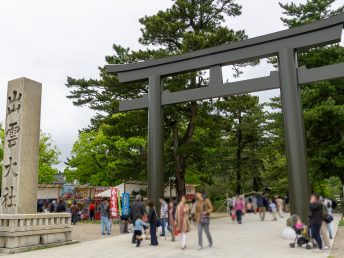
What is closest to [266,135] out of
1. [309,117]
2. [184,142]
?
[309,117]

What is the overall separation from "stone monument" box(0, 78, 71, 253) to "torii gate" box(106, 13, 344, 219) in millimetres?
3565

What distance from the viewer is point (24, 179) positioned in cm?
1098

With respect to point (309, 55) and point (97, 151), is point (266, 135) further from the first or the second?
point (97, 151)

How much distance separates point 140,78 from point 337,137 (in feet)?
53.2

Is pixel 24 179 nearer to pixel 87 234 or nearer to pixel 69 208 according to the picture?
pixel 87 234

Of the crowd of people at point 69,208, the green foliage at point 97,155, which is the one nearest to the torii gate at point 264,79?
the crowd of people at point 69,208

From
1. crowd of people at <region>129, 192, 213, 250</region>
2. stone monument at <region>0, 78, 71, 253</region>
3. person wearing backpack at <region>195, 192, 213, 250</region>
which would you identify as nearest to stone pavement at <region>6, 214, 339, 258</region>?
crowd of people at <region>129, 192, 213, 250</region>

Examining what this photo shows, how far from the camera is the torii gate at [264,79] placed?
1038 cm

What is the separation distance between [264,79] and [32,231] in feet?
28.9

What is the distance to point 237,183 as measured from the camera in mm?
32625

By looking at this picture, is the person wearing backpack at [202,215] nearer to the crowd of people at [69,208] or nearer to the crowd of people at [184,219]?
the crowd of people at [184,219]

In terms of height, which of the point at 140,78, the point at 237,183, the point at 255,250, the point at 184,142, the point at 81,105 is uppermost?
the point at 81,105

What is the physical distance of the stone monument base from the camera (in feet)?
32.6

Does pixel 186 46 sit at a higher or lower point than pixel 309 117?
higher
